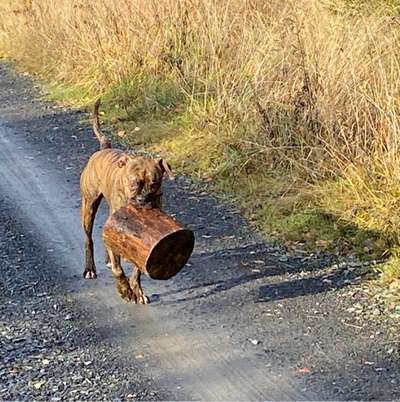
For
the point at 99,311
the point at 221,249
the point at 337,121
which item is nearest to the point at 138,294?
the point at 99,311

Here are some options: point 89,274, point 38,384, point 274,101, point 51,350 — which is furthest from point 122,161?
point 274,101

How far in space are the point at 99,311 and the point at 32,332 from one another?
474 mm

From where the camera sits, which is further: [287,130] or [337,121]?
[287,130]

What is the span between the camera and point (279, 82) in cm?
866

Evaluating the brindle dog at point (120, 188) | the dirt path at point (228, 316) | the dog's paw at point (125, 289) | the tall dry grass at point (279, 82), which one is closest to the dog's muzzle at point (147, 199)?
the brindle dog at point (120, 188)

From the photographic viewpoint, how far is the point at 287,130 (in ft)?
27.5

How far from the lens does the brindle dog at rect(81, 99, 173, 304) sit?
18.0 ft

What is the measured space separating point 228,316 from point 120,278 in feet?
2.41

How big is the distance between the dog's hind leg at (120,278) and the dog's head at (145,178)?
50cm

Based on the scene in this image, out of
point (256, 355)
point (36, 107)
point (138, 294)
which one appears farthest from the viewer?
point (36, 107)

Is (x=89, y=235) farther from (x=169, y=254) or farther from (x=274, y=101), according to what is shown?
(x=274, y=101)

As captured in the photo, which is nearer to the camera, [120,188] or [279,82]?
[120,188]

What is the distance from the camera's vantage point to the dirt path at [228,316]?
489 centimetres

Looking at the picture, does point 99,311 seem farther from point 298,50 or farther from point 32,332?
point 298,50
